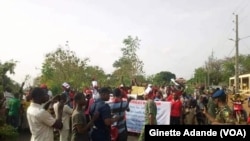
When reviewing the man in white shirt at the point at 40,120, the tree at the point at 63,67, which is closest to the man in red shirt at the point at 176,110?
the man in white shirt at the point at 40,120

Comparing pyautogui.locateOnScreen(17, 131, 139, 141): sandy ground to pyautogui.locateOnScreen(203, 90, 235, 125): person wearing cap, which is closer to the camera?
pyautogui.locateOnScreen(203, 90, 235, 125): person wearing cap

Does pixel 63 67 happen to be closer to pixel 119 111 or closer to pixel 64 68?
pixel 64 68

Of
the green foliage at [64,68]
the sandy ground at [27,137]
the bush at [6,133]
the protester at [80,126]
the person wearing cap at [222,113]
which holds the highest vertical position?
the green foliage at [64,68]

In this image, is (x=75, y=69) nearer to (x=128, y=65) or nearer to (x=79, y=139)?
(x=128, y=65)

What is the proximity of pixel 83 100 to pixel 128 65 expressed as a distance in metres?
30.9

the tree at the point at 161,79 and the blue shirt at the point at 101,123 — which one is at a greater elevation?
the tree at the point at 161,79

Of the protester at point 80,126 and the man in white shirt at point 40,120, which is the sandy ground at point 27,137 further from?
the man in white shirt at point 40,120

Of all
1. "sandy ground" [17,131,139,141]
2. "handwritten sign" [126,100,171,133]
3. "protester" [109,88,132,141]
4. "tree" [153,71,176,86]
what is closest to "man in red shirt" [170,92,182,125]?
"handwritten sign" [126,100,171,133]

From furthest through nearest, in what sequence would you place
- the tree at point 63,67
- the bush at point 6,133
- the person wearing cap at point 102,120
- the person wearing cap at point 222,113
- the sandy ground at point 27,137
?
1. the tree at point 63,67
2. the sandy ground at point 27,137
3. the bush at point 6,133
4. the person wearing cap at point 102,120
5. the person wearing cap at point 222,113

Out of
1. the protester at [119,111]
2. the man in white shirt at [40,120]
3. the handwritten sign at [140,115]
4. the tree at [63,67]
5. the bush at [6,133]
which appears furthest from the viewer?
the tree at [63,67]

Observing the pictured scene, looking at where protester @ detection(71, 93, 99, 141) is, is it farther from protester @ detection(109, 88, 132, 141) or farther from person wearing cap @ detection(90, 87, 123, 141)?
protester @ detection(109, 88, 132, 141)

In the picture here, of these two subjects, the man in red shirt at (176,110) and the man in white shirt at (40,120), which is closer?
the man in white shirt at (40,120)

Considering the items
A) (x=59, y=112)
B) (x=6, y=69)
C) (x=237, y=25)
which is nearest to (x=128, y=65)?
(x=237, y=25)

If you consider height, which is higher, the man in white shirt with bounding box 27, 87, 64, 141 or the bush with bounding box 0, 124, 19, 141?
the man in white shirt with bounding box 27, 87, 64, 141
